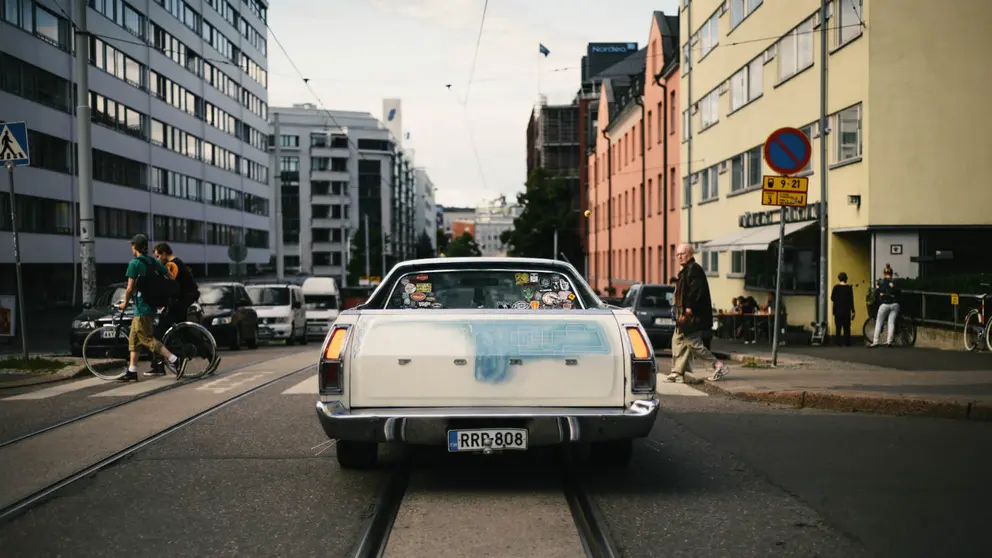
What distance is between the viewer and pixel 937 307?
19359mm

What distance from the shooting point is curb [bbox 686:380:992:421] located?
372 inches

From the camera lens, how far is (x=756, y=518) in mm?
5359

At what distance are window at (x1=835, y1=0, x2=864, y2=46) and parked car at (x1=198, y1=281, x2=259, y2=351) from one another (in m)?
15.4

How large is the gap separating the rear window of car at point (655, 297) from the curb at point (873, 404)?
1089cm

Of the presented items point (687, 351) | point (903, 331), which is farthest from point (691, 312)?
point (903, 331)

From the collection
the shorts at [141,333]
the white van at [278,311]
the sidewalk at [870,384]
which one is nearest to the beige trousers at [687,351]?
the sidewalk at [870,384]

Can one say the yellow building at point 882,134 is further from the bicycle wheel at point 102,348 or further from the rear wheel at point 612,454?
the rear wheel at point 612,454

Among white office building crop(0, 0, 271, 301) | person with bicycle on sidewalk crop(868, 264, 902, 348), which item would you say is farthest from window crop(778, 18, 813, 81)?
white office building crop(0, 0, 271, 301)

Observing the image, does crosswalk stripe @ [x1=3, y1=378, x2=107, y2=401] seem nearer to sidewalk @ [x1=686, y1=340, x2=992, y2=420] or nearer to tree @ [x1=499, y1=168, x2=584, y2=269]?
sidewalk @ [x1=686, y1=340, x2=992, y2=420]

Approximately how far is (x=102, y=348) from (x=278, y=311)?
13.0m

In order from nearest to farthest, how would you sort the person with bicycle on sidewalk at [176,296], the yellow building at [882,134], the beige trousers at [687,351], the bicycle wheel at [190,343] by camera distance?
the beige trousers at [687,351] < the bicycle wheel at [190,343] < the person with bicycle on sidewalk at [176,296] < the yellow building at [882,134]

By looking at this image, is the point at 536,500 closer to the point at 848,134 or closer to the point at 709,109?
the point at 848,134

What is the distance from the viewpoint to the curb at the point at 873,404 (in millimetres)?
9461

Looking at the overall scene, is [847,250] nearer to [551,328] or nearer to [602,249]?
[551,328]
